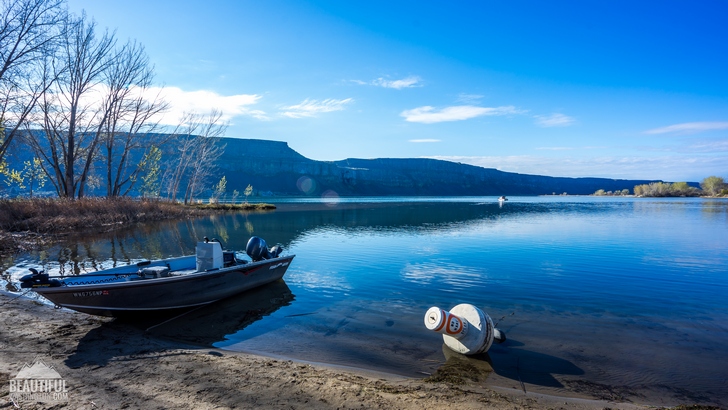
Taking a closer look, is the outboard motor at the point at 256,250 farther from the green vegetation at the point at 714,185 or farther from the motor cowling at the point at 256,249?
the green vegetation at the point at 714,185

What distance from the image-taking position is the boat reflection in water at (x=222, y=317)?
830cm

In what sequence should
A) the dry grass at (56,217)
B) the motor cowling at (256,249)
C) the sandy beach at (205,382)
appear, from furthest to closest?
the dry grass at (56,217) → the motor cowling at (256,249) → the sandy beach at (205,382)

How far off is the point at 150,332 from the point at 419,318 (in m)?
6.28

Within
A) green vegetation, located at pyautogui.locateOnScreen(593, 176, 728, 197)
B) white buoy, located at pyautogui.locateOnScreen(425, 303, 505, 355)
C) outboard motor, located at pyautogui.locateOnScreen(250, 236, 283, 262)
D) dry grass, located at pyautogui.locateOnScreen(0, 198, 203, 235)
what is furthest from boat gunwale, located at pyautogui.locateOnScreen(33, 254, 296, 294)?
green vegetation, located at pyautogui.locateOnScreen(593, 176, 728, 197)

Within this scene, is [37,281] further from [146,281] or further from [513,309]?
[513,309]

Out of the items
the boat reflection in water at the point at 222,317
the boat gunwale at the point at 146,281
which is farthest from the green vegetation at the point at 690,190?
the boat gunwale at the point at 146,281

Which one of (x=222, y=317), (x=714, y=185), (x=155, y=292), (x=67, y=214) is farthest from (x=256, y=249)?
(x=714, y=185)

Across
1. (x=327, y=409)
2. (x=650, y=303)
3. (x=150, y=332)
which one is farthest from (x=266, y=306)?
(x=650, y=303)

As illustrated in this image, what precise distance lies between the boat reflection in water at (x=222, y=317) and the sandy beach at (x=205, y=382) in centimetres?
82

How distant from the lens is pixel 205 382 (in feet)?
18.0

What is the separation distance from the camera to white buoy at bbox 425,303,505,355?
671 cm

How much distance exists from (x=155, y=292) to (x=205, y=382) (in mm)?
4199

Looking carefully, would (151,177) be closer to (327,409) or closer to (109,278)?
(109,278)

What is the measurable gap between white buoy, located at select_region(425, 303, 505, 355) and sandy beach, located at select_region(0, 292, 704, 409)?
0.91m
